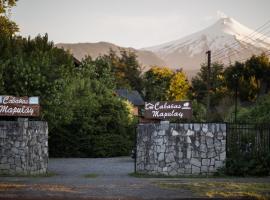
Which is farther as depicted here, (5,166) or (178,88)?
(178,88)

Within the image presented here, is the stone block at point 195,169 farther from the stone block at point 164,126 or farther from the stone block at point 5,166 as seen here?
the stone block at point 5,166

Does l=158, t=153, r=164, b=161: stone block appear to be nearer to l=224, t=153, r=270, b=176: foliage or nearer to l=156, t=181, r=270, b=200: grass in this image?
l=224, t=153, r=270, b=176: foliage

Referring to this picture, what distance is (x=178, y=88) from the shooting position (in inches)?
3541

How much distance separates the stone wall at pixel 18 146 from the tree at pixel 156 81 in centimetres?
6531

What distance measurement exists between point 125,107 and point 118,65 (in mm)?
50277

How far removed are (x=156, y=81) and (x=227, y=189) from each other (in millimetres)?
76665

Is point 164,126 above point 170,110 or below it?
below

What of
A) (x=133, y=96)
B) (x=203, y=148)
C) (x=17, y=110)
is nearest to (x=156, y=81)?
(x=133, y=96)

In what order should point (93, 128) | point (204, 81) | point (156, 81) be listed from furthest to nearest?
point (156, 81) → point (204, 81) → point (93, 128)

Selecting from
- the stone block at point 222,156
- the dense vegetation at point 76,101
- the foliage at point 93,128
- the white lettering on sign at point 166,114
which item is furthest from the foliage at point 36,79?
the stone block at point 222,156

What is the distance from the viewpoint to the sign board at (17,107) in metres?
25.3

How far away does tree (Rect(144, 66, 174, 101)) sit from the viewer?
3588 inches

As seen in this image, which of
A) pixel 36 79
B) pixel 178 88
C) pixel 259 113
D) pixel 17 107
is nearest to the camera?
pixel 17 107

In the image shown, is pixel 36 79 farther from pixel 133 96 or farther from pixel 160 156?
pixel 133 96
